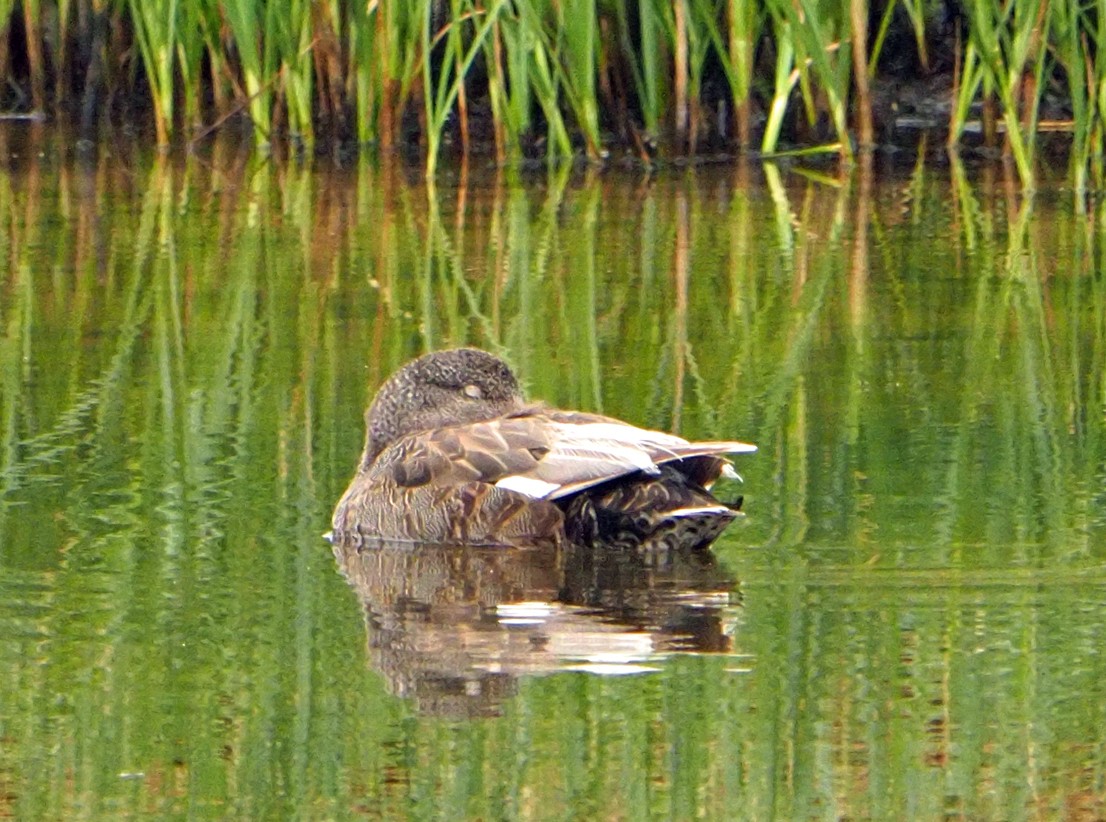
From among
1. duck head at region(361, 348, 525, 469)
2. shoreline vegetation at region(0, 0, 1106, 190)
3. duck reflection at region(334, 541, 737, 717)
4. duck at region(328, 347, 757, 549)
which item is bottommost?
duck reflection at region(334, 541, 737, 717)

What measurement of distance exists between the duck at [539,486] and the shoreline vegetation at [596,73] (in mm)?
4949

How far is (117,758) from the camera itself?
3.83m

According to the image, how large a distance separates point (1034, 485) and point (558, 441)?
1.16m

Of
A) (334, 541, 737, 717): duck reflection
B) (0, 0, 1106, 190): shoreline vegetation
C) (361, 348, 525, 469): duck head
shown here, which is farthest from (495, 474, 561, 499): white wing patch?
(0, 0, 1106, 190): shoreline vegetation

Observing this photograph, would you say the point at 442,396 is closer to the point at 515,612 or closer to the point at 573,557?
the point at 573,557

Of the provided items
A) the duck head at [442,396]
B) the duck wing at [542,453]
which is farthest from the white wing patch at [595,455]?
the duck head at [442,396]

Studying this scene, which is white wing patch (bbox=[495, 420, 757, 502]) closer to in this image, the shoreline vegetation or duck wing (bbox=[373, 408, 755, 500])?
duck wing (bbox=[373, 408, 755, 500])

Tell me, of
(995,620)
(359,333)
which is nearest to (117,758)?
(995,620)

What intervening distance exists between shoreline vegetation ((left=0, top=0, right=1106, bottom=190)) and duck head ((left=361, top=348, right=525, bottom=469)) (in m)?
4.44

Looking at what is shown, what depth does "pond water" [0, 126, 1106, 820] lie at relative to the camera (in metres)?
3.73

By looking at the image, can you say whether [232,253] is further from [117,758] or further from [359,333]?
[117,758]

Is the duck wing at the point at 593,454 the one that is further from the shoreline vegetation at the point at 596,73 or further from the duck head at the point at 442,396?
the shoreline vegetation at the point at 596,73

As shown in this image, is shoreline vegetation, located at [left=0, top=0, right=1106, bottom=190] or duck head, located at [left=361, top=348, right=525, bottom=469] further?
shoreline vegetation, located at [left=0, top=0, right=1106, bottom=190]

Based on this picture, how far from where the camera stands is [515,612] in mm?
4781
